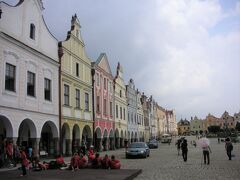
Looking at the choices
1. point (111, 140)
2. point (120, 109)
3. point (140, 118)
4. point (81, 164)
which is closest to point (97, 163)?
point (81, 164)

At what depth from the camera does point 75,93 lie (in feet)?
114

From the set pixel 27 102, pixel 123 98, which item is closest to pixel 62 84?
pixel 27 102

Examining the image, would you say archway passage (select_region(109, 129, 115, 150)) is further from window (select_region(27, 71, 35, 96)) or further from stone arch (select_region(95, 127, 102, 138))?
window (select_region(27, 71, 35, 96))

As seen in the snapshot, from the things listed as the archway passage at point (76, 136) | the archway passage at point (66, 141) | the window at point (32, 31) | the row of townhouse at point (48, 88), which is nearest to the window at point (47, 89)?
the row of townhouse at point (48, 88)

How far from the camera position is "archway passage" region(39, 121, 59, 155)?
29.6m

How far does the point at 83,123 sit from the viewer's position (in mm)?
36594

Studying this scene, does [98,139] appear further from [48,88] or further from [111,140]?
[48,88]

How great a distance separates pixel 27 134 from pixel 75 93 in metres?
7.96

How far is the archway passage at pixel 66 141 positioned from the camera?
32.4m

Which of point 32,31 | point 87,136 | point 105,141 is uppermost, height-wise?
point 32,31

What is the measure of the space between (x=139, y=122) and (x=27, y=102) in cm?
4770

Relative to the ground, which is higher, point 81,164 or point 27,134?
point 27,134

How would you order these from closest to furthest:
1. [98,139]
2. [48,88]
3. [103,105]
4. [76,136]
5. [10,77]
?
[10,77], [48,88], [76,136], [98,139], [103,105]

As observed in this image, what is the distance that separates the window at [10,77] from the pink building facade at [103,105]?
1794 centimetres
